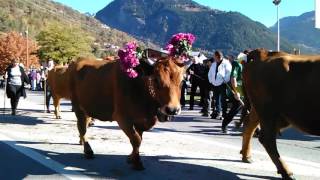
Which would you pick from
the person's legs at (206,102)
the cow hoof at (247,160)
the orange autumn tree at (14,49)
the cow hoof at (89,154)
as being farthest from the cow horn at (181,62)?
the orange autumn tree at (14,49)

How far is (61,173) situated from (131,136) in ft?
3.47

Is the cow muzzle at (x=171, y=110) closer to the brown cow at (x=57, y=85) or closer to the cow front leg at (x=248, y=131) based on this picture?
the cow front leg at (x=248, y=131)

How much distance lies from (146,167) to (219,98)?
7963mm

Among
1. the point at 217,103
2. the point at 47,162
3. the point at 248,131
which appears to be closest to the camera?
the point at 248,131

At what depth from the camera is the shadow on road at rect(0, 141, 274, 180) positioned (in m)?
7.12

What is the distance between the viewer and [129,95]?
7.54 m

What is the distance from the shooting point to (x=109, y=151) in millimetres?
9094

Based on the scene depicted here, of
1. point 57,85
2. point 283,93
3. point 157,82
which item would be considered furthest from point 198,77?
point 283,93

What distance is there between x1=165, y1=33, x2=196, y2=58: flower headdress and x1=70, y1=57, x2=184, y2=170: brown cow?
30 cm

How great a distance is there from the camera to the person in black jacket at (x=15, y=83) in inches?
629

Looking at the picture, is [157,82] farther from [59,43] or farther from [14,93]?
[59,43]

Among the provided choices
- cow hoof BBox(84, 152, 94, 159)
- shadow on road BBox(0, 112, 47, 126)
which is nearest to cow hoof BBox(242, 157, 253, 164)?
cow hoof BBox(84, 152, 94, 159)

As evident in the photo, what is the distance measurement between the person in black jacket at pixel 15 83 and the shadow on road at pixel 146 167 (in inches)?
298

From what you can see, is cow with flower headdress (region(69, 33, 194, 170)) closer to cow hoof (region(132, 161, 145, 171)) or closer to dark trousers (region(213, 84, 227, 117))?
cow hoof (region(132, 161, 145, 171))
